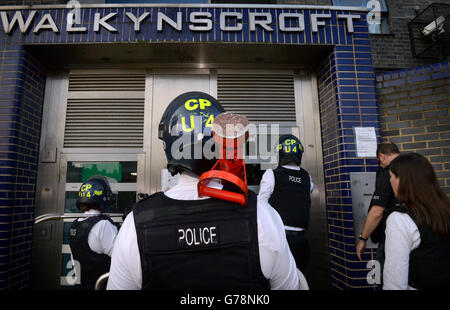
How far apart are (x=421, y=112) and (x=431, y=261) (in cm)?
268

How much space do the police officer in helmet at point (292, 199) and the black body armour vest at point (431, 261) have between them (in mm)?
1697

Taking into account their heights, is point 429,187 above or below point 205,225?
above

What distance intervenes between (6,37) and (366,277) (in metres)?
5.90

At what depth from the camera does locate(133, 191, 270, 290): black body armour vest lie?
3.31 feet

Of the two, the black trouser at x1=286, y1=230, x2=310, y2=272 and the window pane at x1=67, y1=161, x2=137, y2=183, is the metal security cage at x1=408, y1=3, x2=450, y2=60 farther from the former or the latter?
the window pane at x1=67, y1=161, x2=137, y2=183

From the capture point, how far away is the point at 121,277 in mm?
1070

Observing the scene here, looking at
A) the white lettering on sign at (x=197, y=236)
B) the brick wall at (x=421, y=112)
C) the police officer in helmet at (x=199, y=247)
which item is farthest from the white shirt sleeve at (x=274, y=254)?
the brick wall at (x=421, y=112)

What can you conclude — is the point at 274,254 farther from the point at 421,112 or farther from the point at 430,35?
the point at 430,35

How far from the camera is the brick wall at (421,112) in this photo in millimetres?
3262

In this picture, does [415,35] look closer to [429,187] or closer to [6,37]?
[429,187]

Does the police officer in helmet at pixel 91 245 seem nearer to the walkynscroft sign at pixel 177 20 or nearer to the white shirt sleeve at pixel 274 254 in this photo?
the white shirt sleeve at pixel 274 254

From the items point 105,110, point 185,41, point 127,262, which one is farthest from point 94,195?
point 185,41

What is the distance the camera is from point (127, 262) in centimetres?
104
